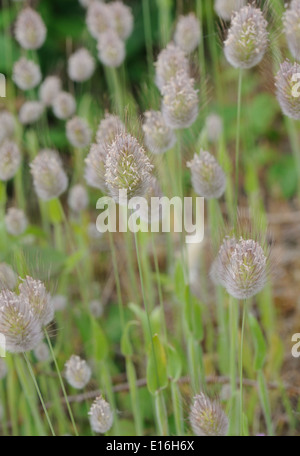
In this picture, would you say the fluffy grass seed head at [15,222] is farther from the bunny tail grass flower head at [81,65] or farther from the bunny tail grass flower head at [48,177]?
the bunny tail grass flower head at [81,65]

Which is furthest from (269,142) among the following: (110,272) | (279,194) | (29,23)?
(29,23)

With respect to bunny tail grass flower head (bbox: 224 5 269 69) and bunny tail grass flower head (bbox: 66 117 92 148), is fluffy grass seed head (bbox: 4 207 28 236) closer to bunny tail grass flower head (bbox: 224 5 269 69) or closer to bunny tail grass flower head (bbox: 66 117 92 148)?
bunny tail grass flower head (bbox: 66 117 92 148)

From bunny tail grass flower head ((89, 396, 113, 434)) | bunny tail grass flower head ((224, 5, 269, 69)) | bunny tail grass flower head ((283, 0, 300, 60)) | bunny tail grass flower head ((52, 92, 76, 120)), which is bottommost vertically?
bunny tail grass flower head ((89, 396, 113, 434))

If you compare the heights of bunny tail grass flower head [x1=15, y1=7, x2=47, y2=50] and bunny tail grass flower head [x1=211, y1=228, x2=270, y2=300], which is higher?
bunny tail grass flower head [x1=15, y1=7, x2=47, y2=50]

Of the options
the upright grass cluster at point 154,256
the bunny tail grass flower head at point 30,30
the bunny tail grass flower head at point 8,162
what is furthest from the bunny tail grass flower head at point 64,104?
the bunny tail grass flower head at point 8,162

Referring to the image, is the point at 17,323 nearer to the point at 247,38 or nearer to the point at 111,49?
the point at 247,38

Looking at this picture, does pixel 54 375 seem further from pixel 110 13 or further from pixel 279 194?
pixel 279 194

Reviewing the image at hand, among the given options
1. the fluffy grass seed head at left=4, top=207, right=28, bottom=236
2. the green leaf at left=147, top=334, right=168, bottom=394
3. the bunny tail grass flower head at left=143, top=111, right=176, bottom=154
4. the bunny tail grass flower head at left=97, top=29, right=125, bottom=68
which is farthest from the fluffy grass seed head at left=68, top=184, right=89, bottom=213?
the green leaf at left=147, top=334, right=168, bottom=394
